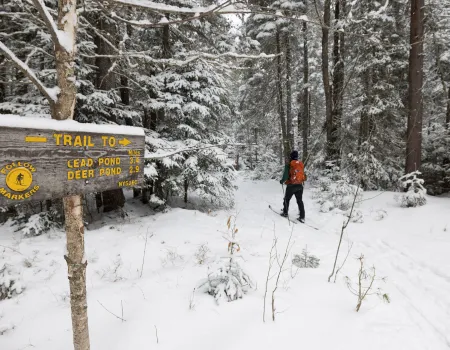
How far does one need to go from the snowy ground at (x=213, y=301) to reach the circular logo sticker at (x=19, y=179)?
2070 mm

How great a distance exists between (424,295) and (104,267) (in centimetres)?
490

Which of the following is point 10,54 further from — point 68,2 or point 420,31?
point 420,31

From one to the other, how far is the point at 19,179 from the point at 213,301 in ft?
8.73

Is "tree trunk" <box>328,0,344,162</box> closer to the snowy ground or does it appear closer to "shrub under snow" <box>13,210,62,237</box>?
the snowy ground

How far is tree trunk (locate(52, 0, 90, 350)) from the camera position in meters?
1.82

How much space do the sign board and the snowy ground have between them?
1.91 m

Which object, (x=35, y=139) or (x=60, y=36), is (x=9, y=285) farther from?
(x=60, y=36)

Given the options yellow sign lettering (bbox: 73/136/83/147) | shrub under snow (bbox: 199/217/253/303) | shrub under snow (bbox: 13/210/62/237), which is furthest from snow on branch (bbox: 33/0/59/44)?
shrub under snow (bbox: 13/210/62/237)

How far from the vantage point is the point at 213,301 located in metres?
3.36

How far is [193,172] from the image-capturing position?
28.4 feet

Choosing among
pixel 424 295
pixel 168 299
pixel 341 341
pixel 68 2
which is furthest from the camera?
pixel 424 295

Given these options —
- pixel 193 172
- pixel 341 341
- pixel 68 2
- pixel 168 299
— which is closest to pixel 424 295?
pixel 341 341

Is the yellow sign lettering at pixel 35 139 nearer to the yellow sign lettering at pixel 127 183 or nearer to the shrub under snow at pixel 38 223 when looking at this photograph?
the yellow sign lettering at pixel 127 183

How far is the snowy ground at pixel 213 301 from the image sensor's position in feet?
9.14
